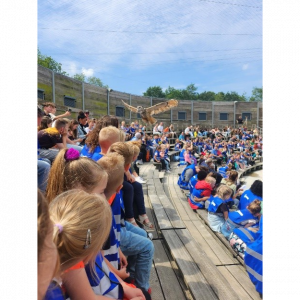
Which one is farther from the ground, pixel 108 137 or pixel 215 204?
pixel 108 137

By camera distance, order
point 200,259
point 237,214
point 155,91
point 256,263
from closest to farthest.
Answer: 1. point 256,263
2. point 200,259
3. point 237,214
4. point 155,91

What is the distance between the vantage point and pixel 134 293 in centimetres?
134

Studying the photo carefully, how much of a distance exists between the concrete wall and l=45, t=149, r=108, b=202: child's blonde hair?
333 inches

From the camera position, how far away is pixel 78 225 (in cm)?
89

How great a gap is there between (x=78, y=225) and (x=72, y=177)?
20.5 inches

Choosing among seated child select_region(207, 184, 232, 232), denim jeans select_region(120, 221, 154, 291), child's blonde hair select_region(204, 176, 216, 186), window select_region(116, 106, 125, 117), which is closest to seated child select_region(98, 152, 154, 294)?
denim jeans select_region(120, 221, 154, 291)

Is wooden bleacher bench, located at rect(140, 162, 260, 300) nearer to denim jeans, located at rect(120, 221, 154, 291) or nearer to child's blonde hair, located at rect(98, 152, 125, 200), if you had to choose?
denim jeans, located at rect(120, 221, 154, 291)

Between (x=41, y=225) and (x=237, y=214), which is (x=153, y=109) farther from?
(x=41, y=225)

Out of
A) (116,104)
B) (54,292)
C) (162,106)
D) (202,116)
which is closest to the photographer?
(54,292)

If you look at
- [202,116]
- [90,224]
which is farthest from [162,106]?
[202,116]

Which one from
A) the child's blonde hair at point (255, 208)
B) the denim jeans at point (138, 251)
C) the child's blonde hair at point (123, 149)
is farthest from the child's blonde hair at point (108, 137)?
the child's blonde hair at point (255, 208)
